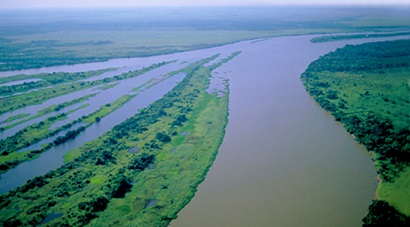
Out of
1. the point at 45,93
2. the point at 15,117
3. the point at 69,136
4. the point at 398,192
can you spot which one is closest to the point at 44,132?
the point at 69,136

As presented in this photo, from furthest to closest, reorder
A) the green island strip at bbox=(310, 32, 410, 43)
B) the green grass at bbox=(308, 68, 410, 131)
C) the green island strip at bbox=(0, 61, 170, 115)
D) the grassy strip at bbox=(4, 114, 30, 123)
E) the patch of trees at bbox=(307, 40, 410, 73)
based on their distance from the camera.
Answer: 1. the green island strip at bbox=(310, 32, 410, 43)
2. the patch of trees at bbox=(307, 40, 410, 73)
3. the green island strip at bbox=(0, 61, 170, 115)
4. the grassy strip at bbox=(4, 114, 30, 123)
5. the green grass at bbox=(308, 68, 410, 131)

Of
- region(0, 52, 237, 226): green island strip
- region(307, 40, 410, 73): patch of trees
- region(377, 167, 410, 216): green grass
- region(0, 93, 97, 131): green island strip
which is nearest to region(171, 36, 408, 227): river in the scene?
region(377, 167, 410, 216): green grass

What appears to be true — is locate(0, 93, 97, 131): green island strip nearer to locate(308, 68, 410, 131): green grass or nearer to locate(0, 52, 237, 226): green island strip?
locate(0, 52, 237, 226): green island strip

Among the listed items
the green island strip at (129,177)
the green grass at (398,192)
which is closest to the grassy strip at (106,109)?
the green island strip at (129,177)

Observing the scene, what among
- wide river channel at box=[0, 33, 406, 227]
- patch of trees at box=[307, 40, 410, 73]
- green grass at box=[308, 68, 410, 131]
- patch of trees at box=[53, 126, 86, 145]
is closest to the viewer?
wide river channel at box=[0, 33, 406, 227]

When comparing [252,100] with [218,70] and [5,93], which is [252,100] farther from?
[5,93]

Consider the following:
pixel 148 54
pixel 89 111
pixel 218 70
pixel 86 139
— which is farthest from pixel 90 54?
pixel 86 139
